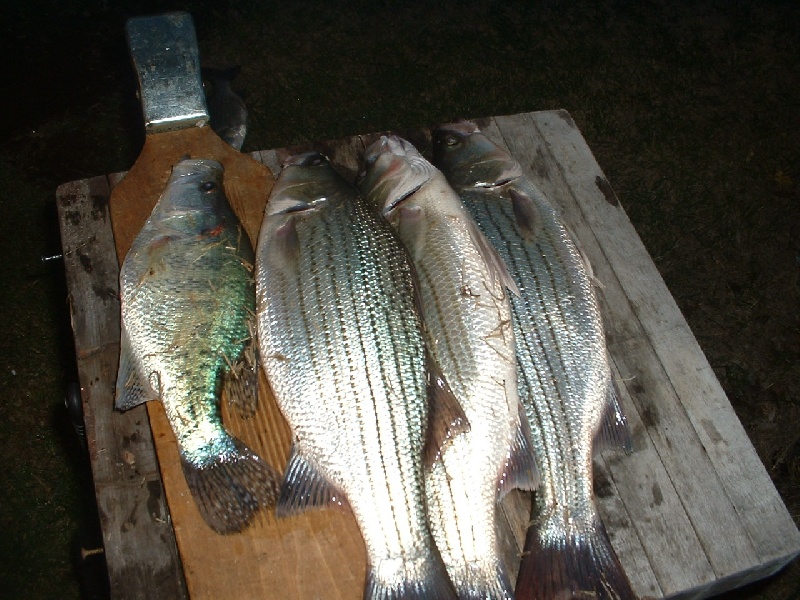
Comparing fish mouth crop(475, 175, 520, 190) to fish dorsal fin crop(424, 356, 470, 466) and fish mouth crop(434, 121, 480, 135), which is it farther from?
fish dorsal fin crop(424, 356, 470, 466)

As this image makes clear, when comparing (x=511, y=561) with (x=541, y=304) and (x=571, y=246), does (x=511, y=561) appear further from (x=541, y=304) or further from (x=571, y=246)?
(x=571, y=246)

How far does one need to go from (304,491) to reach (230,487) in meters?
0.28

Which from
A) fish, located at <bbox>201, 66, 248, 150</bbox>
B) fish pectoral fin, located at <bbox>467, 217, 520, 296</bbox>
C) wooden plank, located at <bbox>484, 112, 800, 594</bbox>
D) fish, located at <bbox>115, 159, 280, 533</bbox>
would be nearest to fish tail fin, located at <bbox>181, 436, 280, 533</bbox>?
fish, located at <bbox>115, 159, 280, 533</bbox>

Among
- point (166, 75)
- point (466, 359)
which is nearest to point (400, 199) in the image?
point (466, 359)

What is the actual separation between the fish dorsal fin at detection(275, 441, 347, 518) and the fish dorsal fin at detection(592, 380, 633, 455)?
1082 mm

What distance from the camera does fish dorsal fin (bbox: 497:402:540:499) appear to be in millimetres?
2354

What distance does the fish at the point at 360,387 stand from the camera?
220 cm

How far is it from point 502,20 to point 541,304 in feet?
15.2

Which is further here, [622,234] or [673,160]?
[673,160]

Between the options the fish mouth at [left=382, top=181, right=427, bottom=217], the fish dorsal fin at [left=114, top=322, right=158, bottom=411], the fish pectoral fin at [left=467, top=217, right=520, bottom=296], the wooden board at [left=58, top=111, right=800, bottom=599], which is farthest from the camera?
the fish mouth at [left=382, top=181, right=427, bottom=217]

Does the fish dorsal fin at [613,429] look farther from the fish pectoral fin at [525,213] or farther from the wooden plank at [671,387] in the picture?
the fish pectoral fin at [525,213]

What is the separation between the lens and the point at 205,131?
10.9ft

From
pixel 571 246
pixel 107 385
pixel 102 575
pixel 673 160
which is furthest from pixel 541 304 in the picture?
pixel 673 160

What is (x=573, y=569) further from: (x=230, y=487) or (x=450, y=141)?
(x=450, y=141)
